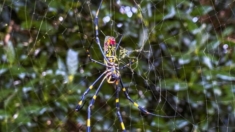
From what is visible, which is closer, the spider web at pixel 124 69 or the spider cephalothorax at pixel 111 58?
the spider cephalothorax at pixel 111 58

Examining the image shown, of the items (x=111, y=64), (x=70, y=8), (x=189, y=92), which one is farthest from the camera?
(x=189, y=92)

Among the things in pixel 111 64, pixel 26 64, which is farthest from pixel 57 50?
pixel 111 64

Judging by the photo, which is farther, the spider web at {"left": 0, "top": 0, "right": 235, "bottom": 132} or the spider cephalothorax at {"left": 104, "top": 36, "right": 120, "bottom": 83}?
the spider web at {"left": 0, "top": 0, "right": 235, "bottom": 132}

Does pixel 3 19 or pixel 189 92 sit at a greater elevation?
pixel 3 19

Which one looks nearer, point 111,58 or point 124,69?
point 111,58

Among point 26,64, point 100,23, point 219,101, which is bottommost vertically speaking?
point 219,101

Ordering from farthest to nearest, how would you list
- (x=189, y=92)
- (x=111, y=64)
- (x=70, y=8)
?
(x=189, y=92) < (x=70, y=8) < (x=111, y=64)

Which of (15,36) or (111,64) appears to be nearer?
(111,64)

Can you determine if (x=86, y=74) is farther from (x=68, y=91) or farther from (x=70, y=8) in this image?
(x=70, y=8)
